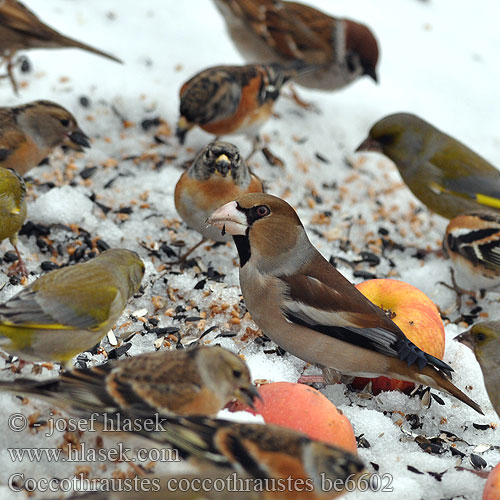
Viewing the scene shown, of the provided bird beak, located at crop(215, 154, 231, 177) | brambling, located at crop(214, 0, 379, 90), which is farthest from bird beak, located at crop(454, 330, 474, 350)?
brambling, located at crop(214, 0, 379, 90)

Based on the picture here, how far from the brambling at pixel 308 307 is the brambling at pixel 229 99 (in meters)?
1.62

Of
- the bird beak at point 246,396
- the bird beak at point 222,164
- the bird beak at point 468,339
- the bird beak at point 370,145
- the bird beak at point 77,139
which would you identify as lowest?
the bird beak at point 77,139

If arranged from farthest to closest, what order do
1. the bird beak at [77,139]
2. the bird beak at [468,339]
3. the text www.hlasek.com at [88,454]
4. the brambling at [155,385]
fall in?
the bird beak at [77,139], the bird beak at [468,339], the text www.hlasek.com at [88,454], the brambling at [155,385]

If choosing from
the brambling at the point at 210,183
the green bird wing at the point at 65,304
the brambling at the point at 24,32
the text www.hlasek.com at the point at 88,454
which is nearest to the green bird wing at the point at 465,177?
the brambling at the point at 210,183

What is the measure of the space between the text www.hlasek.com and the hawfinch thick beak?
110 cm

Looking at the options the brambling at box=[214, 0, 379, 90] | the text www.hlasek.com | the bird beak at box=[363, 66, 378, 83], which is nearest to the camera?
the text www.hlasek.com

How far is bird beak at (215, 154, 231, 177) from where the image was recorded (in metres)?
3.92

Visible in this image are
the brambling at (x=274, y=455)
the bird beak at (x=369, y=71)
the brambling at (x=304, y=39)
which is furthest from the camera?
the bird beak at (x=369, y=71)

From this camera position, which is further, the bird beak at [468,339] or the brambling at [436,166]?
the brambling at [436,166]

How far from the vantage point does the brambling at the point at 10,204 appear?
137 inches

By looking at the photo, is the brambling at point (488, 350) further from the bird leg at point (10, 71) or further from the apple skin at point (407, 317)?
the bird leg at point (10, 71)

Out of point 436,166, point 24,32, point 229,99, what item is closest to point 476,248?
point 436,166

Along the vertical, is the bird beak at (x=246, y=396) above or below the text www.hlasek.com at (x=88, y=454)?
above

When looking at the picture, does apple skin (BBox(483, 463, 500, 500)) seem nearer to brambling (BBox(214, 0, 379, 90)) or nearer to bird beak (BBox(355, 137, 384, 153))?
bird beak (BBox(355, 137, 384, 153))
